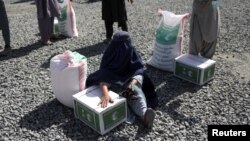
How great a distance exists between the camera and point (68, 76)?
12.6 feet

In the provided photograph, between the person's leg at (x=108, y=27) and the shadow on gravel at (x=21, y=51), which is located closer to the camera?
the shadow on gravel at (x=21, y=51)

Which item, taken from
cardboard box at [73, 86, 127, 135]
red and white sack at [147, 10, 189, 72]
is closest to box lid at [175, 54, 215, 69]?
red and white sack at [147, 10, 189, 72]

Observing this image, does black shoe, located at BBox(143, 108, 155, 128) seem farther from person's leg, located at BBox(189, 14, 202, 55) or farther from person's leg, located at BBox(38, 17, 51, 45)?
person's leg, located at BBox(38, 17, 51, 45)

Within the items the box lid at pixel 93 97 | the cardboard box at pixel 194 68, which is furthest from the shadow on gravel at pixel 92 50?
the box lid at pixel 93 97

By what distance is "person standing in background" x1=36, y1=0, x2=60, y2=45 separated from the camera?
599 centimetres

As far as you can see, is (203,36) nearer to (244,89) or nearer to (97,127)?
(244,89)

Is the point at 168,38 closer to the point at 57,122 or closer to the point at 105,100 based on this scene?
the point at 105,100

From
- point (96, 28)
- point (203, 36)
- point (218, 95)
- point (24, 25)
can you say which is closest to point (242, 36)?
point (203, 36)

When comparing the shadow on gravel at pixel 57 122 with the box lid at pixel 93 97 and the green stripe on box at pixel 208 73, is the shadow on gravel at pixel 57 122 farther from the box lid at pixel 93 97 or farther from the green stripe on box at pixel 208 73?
the green stripe on box at pixel 208 73

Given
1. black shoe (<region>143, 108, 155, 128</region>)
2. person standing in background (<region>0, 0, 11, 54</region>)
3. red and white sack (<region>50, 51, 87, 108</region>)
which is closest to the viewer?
black shoe (<region>143, 108, 155, 128</region>)

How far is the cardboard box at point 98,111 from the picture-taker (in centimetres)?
341

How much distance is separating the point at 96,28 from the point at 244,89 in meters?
3.87

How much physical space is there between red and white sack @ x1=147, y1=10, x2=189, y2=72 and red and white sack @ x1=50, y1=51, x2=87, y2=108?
1363 mm

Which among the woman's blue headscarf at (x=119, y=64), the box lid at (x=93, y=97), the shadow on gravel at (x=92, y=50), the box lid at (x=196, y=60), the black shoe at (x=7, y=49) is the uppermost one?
the woman's blue headscarf at (x=119, y=64)
